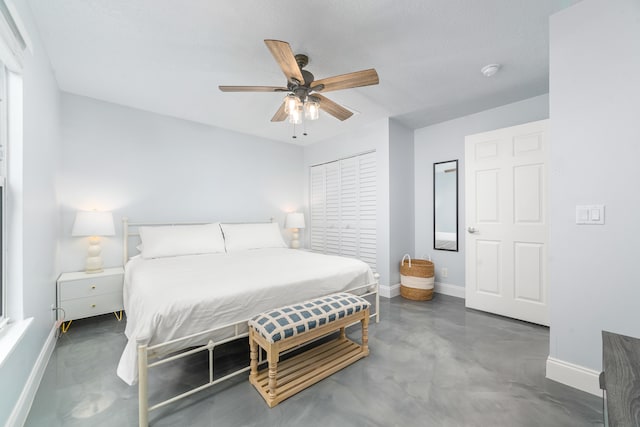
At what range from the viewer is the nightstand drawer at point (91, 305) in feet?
8.25

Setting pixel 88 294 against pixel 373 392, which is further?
pixel 88 294

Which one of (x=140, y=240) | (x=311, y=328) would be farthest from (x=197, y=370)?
(x=140, y=240)

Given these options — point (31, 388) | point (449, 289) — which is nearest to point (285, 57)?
point (31, 388)

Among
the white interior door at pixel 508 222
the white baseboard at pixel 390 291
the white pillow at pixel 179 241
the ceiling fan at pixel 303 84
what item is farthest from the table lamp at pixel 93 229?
the white interior door at pixel 508 222

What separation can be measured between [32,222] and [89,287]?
1.13 meters

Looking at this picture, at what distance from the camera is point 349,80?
1.91 m

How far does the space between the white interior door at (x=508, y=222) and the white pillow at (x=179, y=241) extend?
10.8ft

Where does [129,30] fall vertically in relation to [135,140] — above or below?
above

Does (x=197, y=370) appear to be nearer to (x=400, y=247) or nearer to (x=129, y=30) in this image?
(x=129, y=30)

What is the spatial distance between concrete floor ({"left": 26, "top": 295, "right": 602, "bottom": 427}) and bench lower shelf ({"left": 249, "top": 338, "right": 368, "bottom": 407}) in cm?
A: 5

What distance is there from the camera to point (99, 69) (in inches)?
96.1

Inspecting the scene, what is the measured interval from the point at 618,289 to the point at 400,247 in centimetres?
239

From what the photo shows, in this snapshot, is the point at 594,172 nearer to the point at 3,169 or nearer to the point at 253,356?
the point at 253,356

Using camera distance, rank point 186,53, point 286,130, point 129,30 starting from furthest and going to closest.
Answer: point 286,130 < point 186,53 < point 129,30
